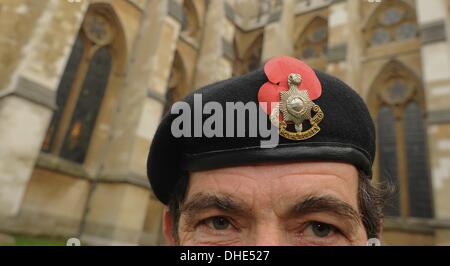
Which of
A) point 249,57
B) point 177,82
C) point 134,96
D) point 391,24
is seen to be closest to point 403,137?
point 391,24

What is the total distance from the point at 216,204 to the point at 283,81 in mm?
504

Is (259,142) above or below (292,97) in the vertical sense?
below

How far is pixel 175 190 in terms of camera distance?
1.27m

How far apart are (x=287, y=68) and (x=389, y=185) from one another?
2.58ft

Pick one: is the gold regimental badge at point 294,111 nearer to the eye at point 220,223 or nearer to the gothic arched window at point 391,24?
the eye at point 220,223

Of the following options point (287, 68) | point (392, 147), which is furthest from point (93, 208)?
point (392, 147)

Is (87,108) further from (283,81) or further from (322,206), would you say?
(322,206)

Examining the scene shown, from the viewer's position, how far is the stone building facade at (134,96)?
18.6ft

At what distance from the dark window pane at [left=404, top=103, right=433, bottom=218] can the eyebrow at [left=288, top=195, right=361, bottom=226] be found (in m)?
8.11

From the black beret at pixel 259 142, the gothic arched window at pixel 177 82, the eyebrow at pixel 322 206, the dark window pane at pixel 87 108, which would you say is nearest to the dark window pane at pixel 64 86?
the dark window pane at pixel 87 108

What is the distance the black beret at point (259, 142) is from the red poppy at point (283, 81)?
0.11 feet

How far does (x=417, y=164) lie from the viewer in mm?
7902
